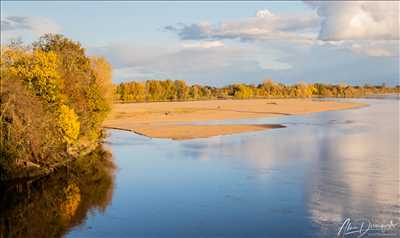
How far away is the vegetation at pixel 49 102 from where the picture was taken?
24047 mm

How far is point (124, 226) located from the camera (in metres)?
17.1

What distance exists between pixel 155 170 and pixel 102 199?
21.3 feet

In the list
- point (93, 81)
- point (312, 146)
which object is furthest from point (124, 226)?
point (93, 81)

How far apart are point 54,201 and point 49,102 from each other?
A: 10.5m

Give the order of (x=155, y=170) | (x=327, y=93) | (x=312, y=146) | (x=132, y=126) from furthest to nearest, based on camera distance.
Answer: (x=327, y=93), (x=132, y=126), (x=312, y=146), (x=155, y=170)

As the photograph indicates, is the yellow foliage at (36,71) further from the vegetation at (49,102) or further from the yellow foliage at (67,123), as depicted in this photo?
the yellow foliage at (67,123)

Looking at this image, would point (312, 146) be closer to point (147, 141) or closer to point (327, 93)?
point (147, 141)

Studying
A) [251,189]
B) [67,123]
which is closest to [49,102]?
[67,123]

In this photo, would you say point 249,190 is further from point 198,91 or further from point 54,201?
point 198,91
